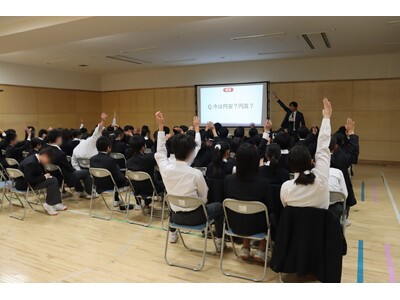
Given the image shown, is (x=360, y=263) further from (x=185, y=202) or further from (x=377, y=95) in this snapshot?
(x=377, y=95)

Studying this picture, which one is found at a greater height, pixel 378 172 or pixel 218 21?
pixel 218 21

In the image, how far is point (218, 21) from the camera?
6141mm

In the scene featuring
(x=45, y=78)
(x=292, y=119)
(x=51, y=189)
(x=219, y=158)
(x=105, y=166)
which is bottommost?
(x=51, y=189)

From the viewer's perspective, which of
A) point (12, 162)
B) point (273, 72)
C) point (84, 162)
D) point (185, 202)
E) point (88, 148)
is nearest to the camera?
point (185, 202)

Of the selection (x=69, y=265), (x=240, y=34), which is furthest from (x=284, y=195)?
(x=240, y=34)

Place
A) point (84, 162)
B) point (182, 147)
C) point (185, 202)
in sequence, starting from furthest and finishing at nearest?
point (84, 162), point (182, 147), point (185, 202)

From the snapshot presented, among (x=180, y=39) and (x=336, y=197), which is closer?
(x=336, y=197)

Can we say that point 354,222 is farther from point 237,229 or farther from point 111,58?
point 111,58

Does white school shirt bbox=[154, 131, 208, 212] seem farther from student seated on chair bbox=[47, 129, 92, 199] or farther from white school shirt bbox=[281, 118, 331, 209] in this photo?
student seated on chair bbox=[47, 129, 92, 199]

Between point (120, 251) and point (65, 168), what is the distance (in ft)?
7.66

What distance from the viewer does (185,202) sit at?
10.8ft

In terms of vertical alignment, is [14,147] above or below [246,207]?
above

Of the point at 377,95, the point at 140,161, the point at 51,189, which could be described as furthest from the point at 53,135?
the point at 377,95
